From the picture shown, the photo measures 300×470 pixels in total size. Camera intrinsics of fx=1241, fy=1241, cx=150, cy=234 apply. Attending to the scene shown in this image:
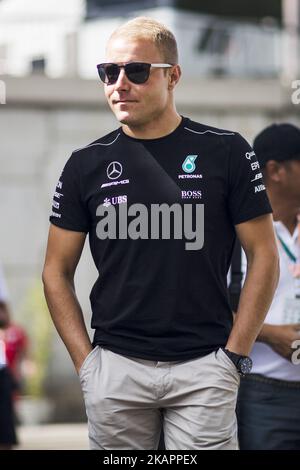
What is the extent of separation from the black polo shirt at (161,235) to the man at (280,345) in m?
0.94

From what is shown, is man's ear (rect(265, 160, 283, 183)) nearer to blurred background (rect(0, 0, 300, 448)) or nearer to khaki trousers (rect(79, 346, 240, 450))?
khaki trousers (rect(79, 346, 240, 450))

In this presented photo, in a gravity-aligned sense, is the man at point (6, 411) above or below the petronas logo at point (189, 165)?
below

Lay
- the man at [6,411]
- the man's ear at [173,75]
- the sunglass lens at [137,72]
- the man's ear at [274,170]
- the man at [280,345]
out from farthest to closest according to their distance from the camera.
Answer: the man at [6,411] → the man's ear at [274,170] → the man at [280,345] → the man's ear at [173,75] → the sunglass lens at [137,72]

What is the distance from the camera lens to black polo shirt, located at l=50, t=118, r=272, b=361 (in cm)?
404

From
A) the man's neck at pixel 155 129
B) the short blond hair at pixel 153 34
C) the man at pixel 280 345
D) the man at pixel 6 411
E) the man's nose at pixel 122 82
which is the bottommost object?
the man at pixel 6 411

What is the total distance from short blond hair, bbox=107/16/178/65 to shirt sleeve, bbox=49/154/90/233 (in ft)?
1.51

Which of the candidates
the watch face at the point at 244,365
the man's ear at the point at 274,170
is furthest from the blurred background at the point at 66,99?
the watch face at the point at 244,365

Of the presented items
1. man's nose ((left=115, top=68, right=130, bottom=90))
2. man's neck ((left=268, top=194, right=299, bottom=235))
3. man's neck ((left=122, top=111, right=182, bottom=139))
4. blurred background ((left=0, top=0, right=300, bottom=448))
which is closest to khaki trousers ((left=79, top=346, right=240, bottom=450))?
man's neck ((left=122, top=111, right=182, bottom=139))

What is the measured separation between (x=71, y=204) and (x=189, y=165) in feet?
1.43

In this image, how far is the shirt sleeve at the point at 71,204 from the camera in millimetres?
4227

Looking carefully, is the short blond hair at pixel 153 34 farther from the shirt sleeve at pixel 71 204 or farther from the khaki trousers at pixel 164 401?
the khaki trousers at pixel 164 401

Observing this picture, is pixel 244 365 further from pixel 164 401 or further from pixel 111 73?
pixel 111 73

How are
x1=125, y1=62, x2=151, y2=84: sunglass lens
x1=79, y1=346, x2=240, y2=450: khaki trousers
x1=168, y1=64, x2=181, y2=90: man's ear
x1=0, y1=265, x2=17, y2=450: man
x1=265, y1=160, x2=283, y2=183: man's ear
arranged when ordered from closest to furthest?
1. x1=79, y1=346, x2=240, y2=450: khaki trousers
2. x1=125, y1=62, x2=151, y2=84: sunglass lens
3. x1=168, y1=64, x2=181, y2=90: man's ear
4. x1=265, y1=160, x2=283, y2=183: man's ear
5. x1=0, y1=265, x2=17, y2=450: man
